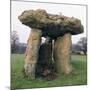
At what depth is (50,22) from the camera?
8.61 ft

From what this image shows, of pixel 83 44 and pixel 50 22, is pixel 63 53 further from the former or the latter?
pixel 50 22

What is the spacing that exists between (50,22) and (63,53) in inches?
15.0

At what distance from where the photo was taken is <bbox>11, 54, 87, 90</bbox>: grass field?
2.47 metres

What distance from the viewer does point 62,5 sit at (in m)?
2.68

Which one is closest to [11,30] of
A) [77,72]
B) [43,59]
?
[43,59]

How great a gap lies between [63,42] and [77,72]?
14.9 inches

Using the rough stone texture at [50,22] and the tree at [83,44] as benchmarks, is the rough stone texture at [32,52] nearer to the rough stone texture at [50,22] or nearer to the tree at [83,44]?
the rough stone texture at [50,22]

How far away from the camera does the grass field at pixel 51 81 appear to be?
2.47 m

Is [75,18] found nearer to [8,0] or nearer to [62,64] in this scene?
[62,64]

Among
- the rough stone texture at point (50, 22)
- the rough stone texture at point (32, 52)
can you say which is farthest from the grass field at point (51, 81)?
the rough stone texture at point (50, 22)

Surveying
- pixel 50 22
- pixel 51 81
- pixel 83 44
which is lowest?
pixel 51 81

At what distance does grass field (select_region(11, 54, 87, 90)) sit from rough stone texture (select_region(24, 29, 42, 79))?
0.19ft

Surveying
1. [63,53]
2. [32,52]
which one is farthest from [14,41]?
[63,53]

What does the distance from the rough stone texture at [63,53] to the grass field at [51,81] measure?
2.4 inches
